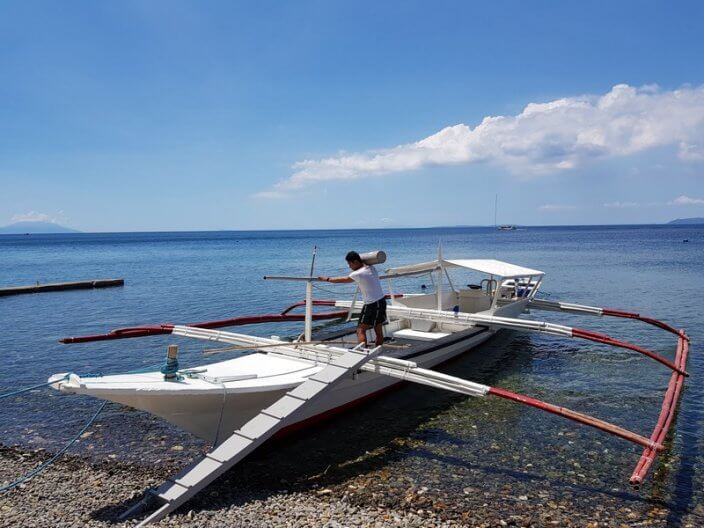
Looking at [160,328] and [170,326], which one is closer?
[170,326]

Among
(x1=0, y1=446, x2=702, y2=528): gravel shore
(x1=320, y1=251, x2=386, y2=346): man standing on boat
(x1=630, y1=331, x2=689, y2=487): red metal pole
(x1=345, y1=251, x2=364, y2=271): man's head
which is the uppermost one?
(x1=345, y1=251, x2=364, y2=271): man's head

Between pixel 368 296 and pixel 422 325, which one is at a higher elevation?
pixel 368 296

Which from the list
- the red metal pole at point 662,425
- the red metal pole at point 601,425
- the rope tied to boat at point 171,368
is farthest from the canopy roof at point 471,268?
the rope tied to boat at point 171,368

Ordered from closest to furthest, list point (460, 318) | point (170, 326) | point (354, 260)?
point (354, 260), point (170, 326), point (460, 318)

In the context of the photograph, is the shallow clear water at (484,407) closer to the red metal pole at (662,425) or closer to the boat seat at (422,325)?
the red metal pole at (662,425)

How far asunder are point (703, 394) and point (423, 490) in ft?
32.8

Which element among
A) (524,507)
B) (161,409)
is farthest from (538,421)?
(161,409)

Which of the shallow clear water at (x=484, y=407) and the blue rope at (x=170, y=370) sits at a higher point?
the blue rope at (x=170, y=370)

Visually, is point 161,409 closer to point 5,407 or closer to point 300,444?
point 300,444

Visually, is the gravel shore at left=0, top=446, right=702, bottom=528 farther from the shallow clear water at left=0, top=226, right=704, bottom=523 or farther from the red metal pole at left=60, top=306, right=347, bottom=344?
the red metal pole at left=60, top=306, right=347, bottom=344

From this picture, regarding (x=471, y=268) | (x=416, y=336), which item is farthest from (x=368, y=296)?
(x=471, y=268)

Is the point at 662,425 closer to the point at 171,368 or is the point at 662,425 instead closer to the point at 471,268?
the point at 171,368

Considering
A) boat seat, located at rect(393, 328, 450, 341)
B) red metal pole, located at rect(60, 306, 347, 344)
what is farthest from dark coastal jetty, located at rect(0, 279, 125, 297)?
boat seat, located at rect(393, 328, 450, 341)

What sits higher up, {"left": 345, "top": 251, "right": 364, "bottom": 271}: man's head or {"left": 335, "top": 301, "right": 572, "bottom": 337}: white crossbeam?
{"left": 345, "top": 251, "right": 364, "bottom": 271}: man's head
